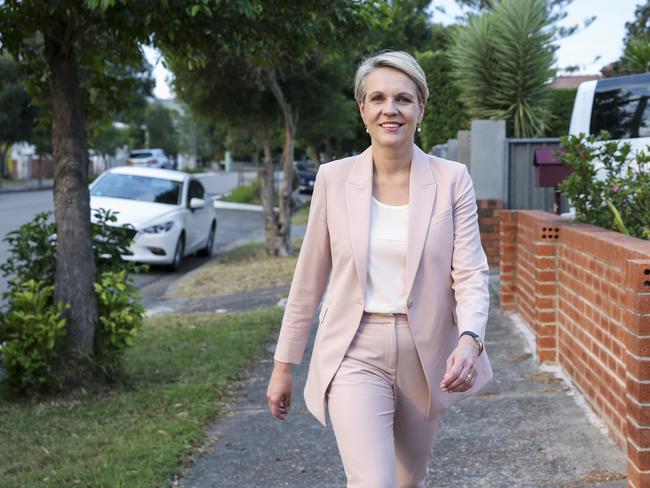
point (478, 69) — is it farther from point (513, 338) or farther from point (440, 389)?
point (440, 389)

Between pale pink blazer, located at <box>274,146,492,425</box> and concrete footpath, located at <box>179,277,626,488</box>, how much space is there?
5.33 feet

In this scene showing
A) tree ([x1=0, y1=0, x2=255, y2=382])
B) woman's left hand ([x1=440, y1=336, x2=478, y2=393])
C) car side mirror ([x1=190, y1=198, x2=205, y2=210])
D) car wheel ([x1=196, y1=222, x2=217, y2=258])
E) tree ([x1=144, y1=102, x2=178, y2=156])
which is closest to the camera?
woman's left hand ([x1=440, y1=336, x2=478, y2=393])

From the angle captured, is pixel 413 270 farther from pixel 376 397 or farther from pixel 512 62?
pixel 512 62

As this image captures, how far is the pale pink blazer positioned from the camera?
3.23m

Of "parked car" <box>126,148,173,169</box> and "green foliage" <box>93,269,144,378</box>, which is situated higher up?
"green foliage" <box>93,269,144,378</box>

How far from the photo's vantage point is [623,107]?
11.2m

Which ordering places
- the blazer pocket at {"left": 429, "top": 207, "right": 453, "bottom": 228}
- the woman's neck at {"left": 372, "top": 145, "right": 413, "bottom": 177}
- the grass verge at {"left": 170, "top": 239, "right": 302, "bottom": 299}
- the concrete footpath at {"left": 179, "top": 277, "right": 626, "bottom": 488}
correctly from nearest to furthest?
the blazer pocket at {"left": 429, "top": 207, "right": 453, "bottom": 228}, the woman's neck at {"left": 372, "top": 145, "right": 413, "bottom": 177}, the concrete footpath at {"left": 179, "top": 277, "right": 626, "bottom": 488}, the grass verge at {"left": 170, "top": 239, "right": 302, "bottom": 299}

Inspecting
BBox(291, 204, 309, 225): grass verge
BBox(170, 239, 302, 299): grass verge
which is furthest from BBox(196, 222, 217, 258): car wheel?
BBox(291, 204, 309, 225): grass verge

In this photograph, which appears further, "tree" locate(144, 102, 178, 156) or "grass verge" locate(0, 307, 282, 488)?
"tree" locate(144, 102, 178, 156)

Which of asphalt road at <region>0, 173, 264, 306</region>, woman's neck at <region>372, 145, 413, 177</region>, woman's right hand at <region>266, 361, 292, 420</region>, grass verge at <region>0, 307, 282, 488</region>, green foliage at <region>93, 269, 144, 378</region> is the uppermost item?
woman's neck at <region>372, 145, 413, 177</region>

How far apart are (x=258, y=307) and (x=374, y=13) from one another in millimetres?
4759

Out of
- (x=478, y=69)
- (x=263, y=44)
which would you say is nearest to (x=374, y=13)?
(x=263, y=44)

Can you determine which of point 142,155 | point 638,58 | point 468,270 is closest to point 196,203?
point 638,58

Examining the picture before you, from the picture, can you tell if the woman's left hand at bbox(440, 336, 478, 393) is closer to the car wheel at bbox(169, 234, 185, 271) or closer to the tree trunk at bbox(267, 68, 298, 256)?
the car wheel at bbox(169, 234, 185, 271)
